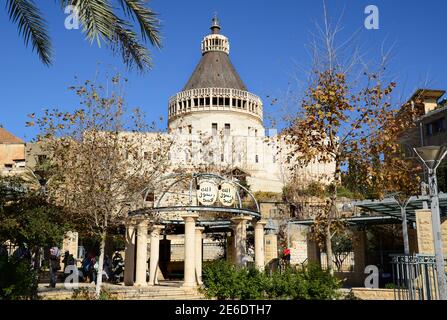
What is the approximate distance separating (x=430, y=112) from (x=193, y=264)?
2826cm

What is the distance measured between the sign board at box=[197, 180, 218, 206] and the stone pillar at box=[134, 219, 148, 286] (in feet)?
8.14

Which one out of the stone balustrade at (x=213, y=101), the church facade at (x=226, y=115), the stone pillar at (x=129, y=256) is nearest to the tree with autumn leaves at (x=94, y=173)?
the stone pillar at (x=129, y=256)

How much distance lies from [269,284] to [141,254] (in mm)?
7074

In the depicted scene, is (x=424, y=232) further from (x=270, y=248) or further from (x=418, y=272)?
(x=270, y=248)

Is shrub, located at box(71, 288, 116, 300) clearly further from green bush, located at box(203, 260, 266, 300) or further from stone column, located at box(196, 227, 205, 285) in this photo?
stone column, located at box(196, 227, 205, 285)

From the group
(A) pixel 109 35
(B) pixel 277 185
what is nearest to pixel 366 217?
(A) pixel 109 35

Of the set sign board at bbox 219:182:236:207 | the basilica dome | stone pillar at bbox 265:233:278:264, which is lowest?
stone pillar at bbox 265:233:278:264

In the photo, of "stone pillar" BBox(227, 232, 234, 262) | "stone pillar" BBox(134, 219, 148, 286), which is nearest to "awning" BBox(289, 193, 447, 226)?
"stone pillar" BBox(227, 232, 234, 262)

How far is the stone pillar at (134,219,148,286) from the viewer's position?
1700 cm

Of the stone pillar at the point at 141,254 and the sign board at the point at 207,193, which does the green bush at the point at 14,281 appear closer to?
the stone pillar at the point at 141,254

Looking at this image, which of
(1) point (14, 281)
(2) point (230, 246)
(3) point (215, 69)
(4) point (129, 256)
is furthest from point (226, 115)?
(1) point (14, 281)

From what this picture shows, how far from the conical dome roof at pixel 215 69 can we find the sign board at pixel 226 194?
55897 mm

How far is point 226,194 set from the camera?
16469 millimetres
